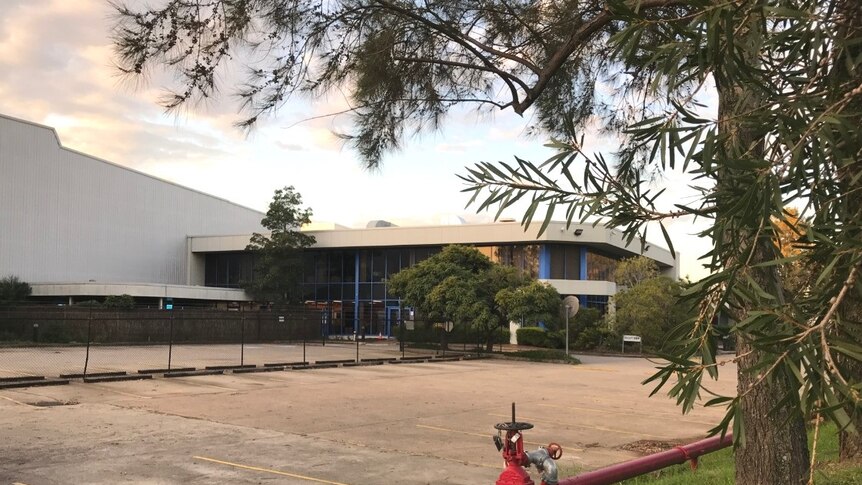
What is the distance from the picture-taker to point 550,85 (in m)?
8.10

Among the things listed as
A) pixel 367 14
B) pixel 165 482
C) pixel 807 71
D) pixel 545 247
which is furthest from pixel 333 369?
pixel 545 247

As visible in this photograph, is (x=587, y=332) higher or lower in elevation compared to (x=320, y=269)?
lower

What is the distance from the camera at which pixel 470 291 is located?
32.5m

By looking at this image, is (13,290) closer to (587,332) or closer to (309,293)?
(309,293)

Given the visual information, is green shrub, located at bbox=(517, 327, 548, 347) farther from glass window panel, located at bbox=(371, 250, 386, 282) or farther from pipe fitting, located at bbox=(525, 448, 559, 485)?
pipe fitting, located at bbox=(525, 448, 559, 485)

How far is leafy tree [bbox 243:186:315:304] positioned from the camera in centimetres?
4962

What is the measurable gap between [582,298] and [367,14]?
1723 inches

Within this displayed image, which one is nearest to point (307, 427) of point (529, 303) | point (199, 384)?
point (199, 384)

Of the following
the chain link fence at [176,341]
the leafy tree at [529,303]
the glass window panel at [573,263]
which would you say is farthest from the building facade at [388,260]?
the leafy tree at [529,303]

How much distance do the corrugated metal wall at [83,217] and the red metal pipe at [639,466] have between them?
5041 centimetres

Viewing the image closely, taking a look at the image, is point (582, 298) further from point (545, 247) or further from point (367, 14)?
point (367, 14)

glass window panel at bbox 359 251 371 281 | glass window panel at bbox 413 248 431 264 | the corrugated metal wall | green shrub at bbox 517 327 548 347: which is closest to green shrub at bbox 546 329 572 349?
green shrub at bbox 517 327 548 347

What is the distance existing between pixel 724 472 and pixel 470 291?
25.0 metres

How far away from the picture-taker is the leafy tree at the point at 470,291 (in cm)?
3181
